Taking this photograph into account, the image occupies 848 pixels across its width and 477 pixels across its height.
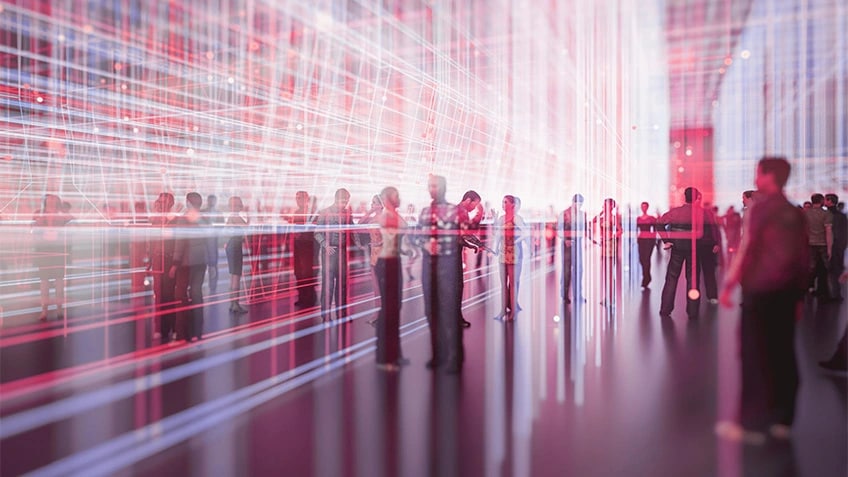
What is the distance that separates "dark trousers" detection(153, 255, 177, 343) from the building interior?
0.25ft

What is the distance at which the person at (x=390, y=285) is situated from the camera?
4.50 m

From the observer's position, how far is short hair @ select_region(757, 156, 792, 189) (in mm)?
2984

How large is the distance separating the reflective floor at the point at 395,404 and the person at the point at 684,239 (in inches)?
25.0

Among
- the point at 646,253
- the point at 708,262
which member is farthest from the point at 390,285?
the point at 646,253

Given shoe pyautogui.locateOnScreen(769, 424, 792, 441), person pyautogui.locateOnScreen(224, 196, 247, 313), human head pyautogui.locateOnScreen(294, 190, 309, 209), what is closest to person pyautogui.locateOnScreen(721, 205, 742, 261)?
human head pyautogui.locateOnScreen(294, 190, 309, 209)

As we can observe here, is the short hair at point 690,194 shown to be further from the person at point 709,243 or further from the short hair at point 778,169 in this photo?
the short hair at point 778,169

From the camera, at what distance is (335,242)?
7.01m

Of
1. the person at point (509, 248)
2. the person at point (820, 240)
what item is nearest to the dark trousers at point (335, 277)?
the person at point (509, 248)

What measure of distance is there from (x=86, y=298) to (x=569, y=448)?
860 centimetres

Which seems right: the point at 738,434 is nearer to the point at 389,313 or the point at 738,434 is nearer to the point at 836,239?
the point at 389,313

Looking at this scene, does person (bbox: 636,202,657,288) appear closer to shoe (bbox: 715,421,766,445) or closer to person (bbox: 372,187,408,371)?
person (bbox: 372,187,408,371)

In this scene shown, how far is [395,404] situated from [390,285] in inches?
52.3

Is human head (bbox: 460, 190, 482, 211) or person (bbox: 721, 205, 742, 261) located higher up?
human head (bbox: 460, 190, 482, 211)

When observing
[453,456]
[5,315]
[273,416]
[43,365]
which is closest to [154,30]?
[5,315]
